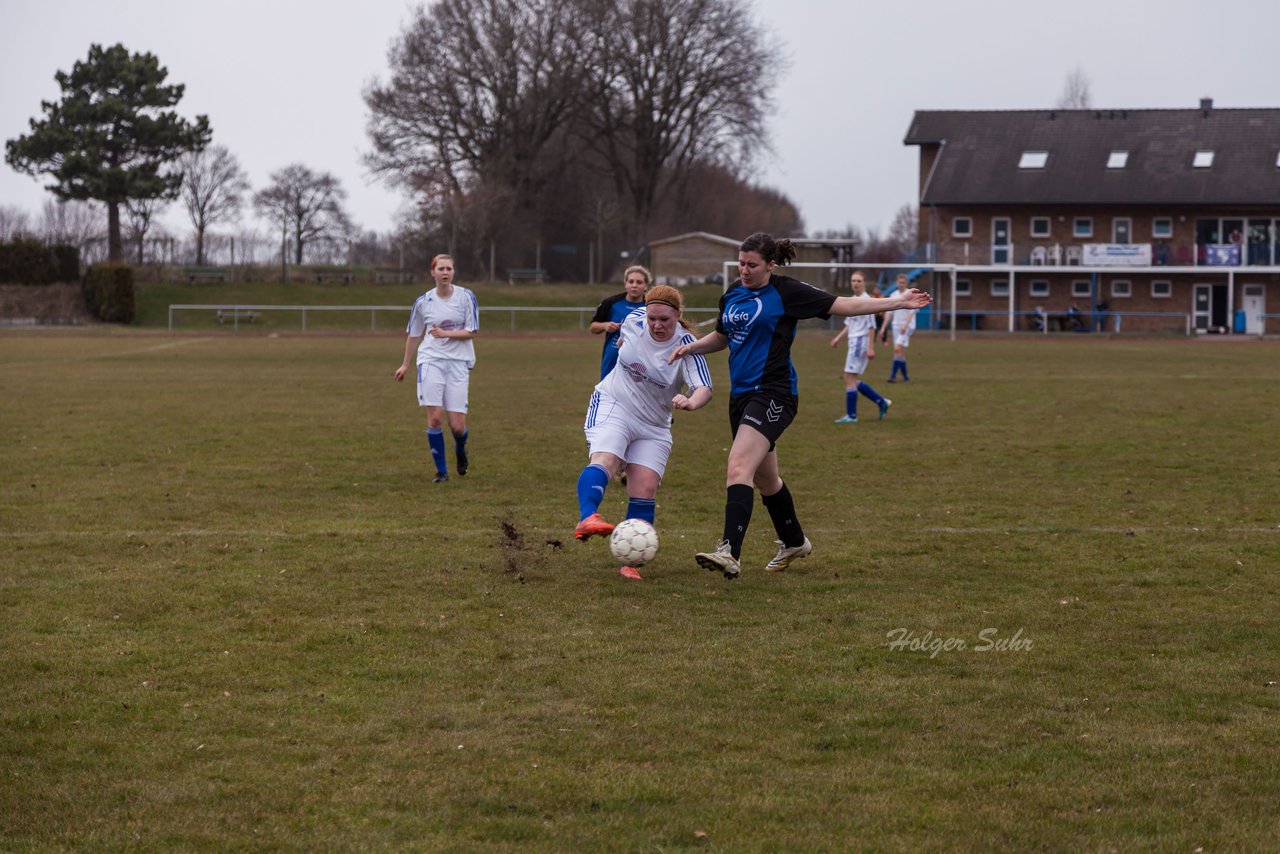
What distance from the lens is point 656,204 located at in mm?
75688

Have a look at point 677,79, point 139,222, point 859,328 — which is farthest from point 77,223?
point 859,328

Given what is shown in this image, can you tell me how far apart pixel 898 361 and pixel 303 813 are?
21.4 meters

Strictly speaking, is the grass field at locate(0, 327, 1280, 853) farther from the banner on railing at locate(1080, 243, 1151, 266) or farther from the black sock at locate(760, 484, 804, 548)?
the banner on railing at locate(1080, 243, 1151, 266)

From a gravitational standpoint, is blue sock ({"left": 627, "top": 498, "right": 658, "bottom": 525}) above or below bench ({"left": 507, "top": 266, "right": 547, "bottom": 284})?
below

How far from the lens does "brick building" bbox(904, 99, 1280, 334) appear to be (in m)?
57.3

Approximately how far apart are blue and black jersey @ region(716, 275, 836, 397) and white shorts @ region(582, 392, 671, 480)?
2.00ft

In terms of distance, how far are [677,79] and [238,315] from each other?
24.7m

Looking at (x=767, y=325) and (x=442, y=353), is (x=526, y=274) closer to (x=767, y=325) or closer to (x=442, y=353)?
(x=442, y=353)

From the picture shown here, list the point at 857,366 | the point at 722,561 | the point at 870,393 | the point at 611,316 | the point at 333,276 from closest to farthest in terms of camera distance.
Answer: the point at 722,561 < the point at 611,316 < the point at 857,366 < the point at 870,393 < the point at 333,276

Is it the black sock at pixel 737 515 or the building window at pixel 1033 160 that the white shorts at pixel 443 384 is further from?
the building window at pixel 1033 160

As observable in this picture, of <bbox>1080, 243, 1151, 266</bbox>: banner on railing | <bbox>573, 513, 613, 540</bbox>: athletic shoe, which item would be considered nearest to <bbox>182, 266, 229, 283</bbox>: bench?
<bbox>1080, 243, 1151, 266</bbox>: banner on railing

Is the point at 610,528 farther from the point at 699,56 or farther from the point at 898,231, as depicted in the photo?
the point at 898,231

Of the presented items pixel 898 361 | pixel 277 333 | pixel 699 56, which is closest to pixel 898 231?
pixel 699 56

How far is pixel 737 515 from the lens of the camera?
750cm
